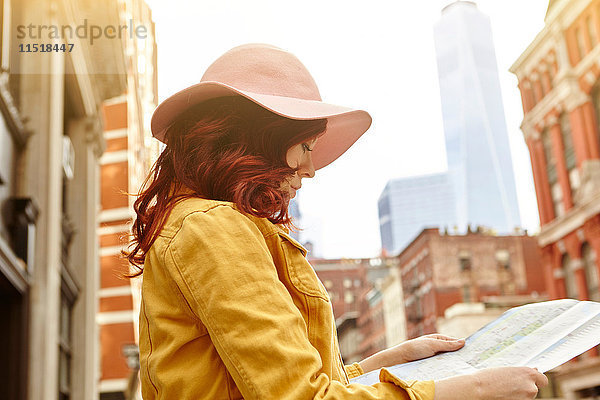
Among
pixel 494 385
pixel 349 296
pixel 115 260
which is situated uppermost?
pixel 349 296

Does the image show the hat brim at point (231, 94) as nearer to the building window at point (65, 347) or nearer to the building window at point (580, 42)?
the building window at point (65, 347)

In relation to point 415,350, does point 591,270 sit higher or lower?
higher

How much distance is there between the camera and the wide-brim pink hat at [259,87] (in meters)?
1.83

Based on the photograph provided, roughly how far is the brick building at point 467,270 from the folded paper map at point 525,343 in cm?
4813

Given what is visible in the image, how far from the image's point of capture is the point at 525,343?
A: 5.75ft

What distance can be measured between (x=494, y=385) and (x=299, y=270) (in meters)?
0.48

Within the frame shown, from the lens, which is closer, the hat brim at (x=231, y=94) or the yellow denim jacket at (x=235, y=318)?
the yellow denim jacket at (x=235, y=318)

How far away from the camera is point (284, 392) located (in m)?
1.44

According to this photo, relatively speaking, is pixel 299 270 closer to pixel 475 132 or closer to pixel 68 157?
pixel 68 157

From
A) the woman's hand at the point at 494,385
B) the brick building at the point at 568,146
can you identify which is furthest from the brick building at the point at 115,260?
the woman's hand at the point at 494,385

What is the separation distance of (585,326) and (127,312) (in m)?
24.5

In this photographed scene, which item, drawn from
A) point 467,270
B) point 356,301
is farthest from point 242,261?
point 356,301

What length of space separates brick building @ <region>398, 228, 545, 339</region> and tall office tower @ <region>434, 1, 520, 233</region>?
126 m

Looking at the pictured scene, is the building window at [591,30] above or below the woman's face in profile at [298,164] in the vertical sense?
above
